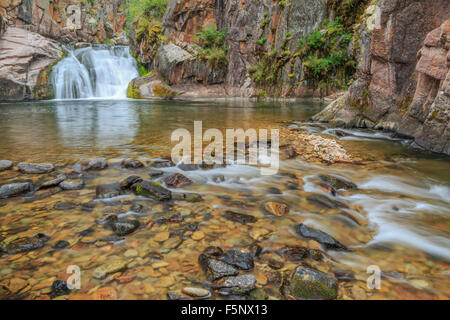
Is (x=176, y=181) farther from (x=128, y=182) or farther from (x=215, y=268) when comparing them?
(x=215, y=268)

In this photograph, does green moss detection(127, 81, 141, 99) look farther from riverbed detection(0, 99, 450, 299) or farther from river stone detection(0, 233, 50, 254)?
river stone detection(0, 233, 50, 254)

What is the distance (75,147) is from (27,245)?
12.6 feet

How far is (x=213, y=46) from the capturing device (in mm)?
24453

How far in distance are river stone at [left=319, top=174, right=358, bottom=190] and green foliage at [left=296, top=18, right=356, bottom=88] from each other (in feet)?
51.3

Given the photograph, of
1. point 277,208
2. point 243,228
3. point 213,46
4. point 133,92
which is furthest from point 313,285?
point 213,46

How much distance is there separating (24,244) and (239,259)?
1693 millimetres

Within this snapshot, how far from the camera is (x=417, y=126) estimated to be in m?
5.59

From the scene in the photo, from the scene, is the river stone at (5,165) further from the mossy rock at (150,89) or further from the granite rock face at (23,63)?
the granite rock face at (23,63)

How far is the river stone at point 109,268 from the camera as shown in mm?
1681

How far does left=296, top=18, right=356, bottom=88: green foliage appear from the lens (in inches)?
672

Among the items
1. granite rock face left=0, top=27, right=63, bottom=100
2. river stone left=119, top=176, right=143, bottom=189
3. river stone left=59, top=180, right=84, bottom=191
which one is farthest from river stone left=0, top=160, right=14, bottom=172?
granite rock face left=0, top=27, right=63, bottom=100

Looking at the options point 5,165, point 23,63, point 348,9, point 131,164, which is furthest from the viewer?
point 23,63
